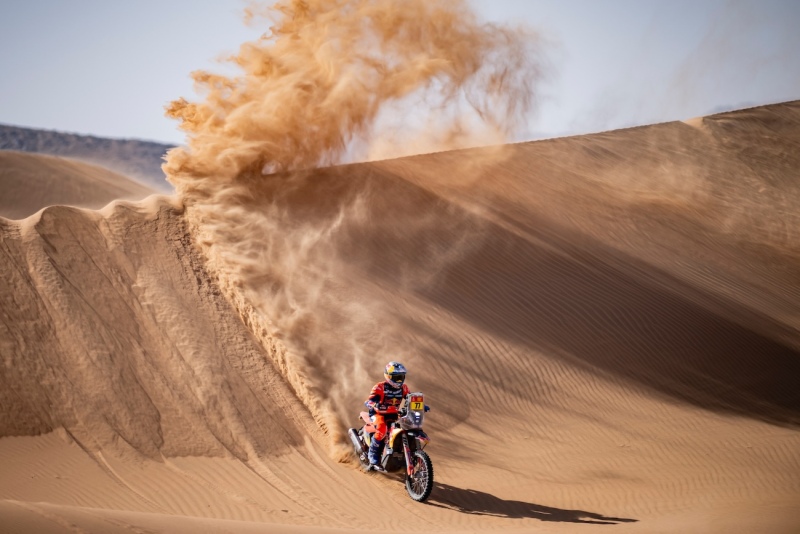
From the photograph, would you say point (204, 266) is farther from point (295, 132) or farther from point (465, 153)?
point (465, 153)

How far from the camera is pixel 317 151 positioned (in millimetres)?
16344

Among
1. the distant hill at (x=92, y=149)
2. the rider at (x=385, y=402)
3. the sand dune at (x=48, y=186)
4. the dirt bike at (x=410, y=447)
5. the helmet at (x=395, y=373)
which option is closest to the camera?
the dirt bike at (x=410, y=447)

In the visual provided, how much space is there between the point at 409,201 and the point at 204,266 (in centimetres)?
562

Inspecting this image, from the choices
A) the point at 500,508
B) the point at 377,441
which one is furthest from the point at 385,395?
the point at 500,508

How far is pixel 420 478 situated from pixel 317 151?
922cm

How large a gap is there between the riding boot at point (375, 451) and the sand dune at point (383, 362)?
330 mm

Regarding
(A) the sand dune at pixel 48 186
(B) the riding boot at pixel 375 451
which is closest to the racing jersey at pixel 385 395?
(B) the riding boot at pixel 375 451

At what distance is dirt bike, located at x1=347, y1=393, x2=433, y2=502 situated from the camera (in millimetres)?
8922

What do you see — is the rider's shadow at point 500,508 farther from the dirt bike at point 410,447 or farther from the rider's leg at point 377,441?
the rider's leg at point 377,441

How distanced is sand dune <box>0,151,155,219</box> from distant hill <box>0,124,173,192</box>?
140 feet

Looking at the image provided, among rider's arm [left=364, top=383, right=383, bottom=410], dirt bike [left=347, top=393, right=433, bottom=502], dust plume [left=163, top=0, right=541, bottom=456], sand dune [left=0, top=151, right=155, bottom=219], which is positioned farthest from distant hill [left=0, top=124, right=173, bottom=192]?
dirt bike [left=347, top=393, right=433, bottom=502]

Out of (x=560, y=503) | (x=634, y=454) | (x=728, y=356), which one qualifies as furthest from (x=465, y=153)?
(x=560, y=503)

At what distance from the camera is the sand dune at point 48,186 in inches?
1639

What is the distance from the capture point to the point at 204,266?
13086mm
